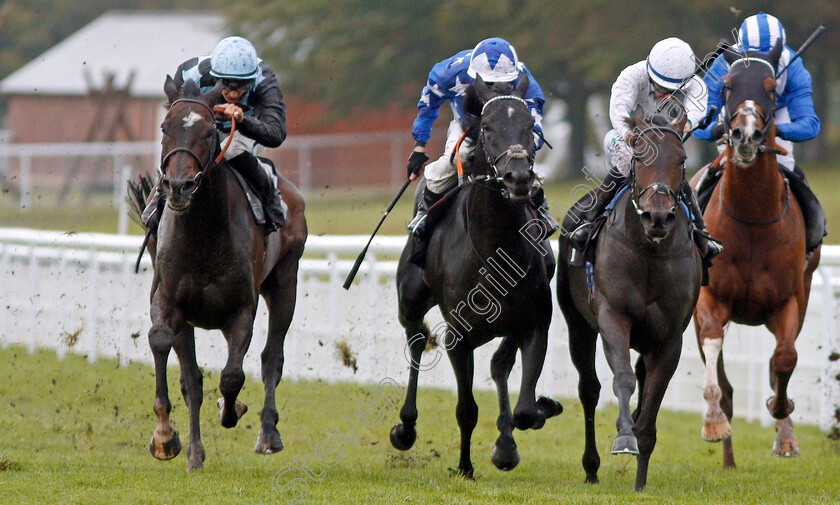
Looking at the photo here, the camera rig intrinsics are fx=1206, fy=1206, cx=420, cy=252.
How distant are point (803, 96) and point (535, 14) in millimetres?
18960

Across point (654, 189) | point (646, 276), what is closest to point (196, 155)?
point (654, 189)

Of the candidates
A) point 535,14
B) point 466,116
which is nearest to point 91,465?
point 466,116

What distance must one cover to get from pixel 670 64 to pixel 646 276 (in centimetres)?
113

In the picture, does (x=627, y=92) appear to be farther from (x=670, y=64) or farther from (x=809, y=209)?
(x=809, y=209)

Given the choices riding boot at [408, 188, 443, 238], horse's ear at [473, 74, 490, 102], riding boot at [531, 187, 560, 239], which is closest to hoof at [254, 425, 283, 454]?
riding boot at [408, 188, 443, 238]

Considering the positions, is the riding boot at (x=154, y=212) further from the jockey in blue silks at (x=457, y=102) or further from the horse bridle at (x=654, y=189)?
the horse bridle at (x=654, y=189)

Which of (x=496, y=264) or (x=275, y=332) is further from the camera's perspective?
(x=275, y=332)

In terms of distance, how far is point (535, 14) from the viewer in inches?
1016

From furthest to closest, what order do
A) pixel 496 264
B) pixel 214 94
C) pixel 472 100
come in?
pixel 496 264 → pixel 214 94 → pixel 472 100

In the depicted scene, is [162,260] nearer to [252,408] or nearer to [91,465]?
[91,465]

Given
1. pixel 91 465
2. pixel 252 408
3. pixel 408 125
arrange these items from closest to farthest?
1. pixel 91 465
2. pixel 252 408
3. pixel 408 125

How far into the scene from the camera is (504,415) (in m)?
6.96

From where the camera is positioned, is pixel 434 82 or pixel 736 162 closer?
pixel 736 162

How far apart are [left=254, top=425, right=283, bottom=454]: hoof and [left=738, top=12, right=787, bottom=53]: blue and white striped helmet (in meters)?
3.60
